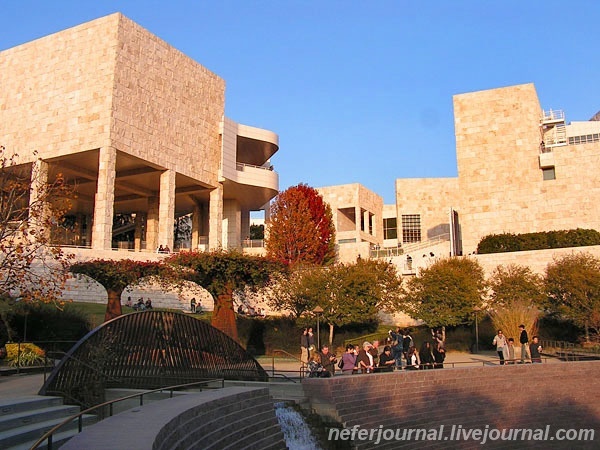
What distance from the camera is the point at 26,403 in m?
9.14

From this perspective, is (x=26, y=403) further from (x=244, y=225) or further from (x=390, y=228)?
(x=390, y=228)

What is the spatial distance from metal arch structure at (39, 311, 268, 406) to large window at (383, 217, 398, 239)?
48350 mm

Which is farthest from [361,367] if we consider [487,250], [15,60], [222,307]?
[15,60]

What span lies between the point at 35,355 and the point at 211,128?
32987 mm

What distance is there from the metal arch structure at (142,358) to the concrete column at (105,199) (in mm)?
25773

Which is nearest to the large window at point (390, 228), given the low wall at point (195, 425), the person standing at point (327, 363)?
the person standing at point (327, 363)

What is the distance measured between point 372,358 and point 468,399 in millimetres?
2990

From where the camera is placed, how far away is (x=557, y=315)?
94.0 feet

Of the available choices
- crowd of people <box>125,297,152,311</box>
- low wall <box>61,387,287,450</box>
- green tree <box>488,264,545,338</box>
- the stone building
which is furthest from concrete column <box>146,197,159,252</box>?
low wall <box>61,387,287,450</box>

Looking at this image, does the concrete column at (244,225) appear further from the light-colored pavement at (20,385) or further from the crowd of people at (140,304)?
the light-colored pavement at (20,385)

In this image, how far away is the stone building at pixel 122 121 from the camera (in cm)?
3844

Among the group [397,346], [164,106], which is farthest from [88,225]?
[397,346]

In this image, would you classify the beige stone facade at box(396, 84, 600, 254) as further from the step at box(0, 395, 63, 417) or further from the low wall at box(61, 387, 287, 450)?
the step at box(0, 395, 63, 417)

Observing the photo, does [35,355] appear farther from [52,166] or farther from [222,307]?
[52,166]
